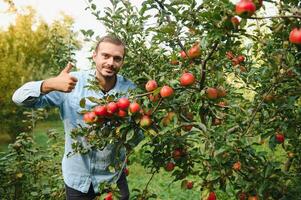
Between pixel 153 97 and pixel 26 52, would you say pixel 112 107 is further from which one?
pixel 26 52

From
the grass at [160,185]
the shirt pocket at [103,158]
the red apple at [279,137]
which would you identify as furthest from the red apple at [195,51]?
the grass at [160,185]

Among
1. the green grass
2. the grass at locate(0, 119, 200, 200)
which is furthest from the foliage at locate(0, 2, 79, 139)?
the green grass

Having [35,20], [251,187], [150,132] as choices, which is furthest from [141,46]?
[35,20]

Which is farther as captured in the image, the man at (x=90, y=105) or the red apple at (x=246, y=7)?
the man at (x=90, y=105)

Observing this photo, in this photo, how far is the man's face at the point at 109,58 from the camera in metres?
2.47

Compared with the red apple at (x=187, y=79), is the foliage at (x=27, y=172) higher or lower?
lower

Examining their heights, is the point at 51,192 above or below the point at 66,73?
below

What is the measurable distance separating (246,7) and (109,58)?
1.23 m

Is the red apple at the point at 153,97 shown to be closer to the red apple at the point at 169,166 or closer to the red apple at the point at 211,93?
Result: the red apple at the point at 211,93

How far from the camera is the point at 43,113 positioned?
4.64 m

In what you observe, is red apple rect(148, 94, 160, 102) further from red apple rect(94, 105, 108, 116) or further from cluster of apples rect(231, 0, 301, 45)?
cluster of apples rect(231, 0, 301, 45)

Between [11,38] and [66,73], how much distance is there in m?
13.0

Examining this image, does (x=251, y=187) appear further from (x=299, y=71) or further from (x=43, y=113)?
(x=43, y=113)

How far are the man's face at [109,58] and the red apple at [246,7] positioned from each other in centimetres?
119
